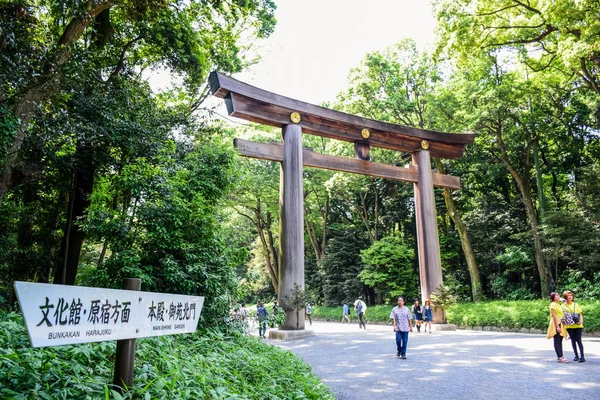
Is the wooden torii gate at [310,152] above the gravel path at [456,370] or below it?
above

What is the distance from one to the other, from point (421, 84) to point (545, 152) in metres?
8.54

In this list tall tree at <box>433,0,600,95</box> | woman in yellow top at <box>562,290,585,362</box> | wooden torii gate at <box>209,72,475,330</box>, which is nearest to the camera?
woman in yellow top at <box>562,290,585,362</box>

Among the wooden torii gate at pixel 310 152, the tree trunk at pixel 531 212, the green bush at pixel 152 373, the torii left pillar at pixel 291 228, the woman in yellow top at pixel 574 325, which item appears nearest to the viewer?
the green bush at pixel 152 373

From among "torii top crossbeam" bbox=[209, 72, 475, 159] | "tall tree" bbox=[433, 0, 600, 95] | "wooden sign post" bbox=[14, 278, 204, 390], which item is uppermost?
"tall tree" bbox=[433, 0, 600, 95]

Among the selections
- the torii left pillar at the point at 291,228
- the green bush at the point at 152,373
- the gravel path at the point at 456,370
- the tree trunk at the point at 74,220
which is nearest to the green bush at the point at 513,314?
the gravel path at the point at 456,370

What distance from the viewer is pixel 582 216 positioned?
15492 millimetres

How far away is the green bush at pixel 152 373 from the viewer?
2.49m

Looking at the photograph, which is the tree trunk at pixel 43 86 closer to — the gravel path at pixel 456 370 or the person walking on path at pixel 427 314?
the gravel path at pixel 456 370

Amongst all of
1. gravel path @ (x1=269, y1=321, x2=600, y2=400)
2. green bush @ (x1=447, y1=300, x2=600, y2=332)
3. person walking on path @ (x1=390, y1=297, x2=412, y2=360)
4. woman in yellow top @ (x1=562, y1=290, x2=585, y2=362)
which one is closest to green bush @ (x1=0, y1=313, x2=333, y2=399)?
gravel path @ (x1=269, y1=321, x2=600, y2=400)

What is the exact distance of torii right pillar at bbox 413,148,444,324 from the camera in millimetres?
13445

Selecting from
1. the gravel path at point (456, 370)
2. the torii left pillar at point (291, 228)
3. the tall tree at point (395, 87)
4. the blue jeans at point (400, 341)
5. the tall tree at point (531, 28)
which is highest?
the tall tree at point (395, 87)

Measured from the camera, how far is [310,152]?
12.3m

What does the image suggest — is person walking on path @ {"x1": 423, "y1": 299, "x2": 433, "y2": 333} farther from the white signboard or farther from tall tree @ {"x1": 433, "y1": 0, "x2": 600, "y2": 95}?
the white signboard

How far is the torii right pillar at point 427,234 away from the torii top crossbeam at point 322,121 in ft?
2.44
